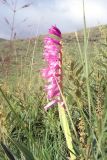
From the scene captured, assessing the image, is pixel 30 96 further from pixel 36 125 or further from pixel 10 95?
pixel 36 125

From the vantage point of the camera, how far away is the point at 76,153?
1756 mm

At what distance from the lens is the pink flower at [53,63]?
1.58 m

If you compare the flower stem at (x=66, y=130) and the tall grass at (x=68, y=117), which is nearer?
the tall grass at (x=68, y=117)

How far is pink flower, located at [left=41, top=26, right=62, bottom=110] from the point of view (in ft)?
5.18

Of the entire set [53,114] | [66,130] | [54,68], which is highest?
[54,68]

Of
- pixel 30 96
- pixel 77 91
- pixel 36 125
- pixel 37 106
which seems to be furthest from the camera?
pixel 30 96

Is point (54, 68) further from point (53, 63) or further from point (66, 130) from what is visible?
point (66, 130)

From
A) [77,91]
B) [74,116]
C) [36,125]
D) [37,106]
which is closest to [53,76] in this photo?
[77,91]

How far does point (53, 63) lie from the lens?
157 centimetres

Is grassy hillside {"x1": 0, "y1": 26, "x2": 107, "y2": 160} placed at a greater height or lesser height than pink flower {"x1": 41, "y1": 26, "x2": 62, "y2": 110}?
lesser

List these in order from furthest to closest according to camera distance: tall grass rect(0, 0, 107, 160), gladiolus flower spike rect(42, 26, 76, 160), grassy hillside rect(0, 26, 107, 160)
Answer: grassy hillside rect(0, 26, 107, 160) < gladiolus flower spike rect(42, 26, 76, 160) < tall grass rect(0, 0, 107, 160)

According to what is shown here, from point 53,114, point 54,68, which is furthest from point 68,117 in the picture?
point 54,68

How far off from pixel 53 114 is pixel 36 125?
0.38 meters

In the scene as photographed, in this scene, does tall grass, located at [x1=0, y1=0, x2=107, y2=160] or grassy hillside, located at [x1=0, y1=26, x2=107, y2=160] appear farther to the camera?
grassy hillside, located at [x1=0, y1=26, x2=107, y2=160]
